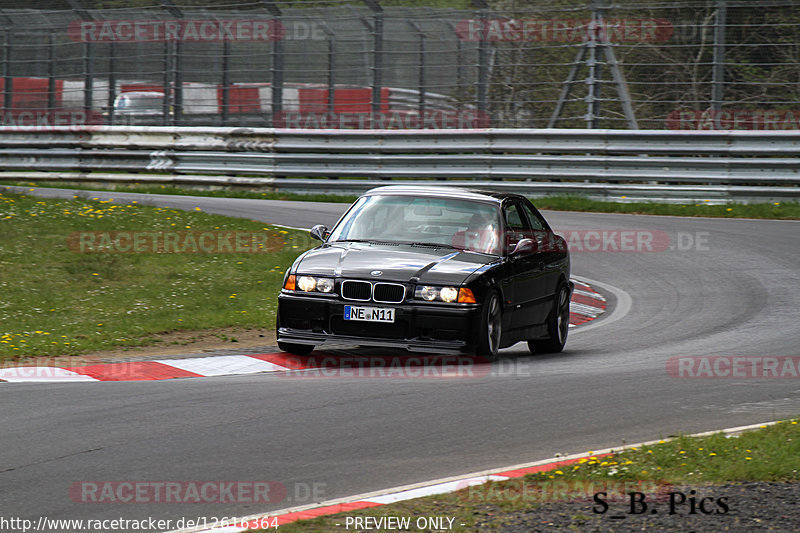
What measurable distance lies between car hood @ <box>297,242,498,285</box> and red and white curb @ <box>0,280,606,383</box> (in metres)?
0.82

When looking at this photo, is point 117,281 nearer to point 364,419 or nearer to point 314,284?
point 314,284

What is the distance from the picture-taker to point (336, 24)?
68.8 feet

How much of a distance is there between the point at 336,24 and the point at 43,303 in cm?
1119

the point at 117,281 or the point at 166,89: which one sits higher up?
the point at 166,89

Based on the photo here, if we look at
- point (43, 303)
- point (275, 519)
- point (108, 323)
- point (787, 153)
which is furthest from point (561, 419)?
point (787, 153)

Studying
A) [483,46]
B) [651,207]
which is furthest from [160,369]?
[483,46]

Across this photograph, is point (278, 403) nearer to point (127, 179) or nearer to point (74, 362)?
point (74, 362)

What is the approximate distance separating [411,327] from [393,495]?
343 centimetres

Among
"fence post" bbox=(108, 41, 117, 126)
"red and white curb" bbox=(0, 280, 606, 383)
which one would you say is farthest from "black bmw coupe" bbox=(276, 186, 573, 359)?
"fence post" bbox=(108, 41, 117, 126)

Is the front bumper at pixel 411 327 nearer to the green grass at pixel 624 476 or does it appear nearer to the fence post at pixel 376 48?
the green grass at pixel 624 476

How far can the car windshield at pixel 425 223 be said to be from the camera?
31.6 ft

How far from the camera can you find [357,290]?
876 cm

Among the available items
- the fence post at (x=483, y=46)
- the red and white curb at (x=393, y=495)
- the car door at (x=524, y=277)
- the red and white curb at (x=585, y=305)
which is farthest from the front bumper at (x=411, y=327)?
the fence post at (x=483, y=46)

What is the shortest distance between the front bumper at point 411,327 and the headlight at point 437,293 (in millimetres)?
55
